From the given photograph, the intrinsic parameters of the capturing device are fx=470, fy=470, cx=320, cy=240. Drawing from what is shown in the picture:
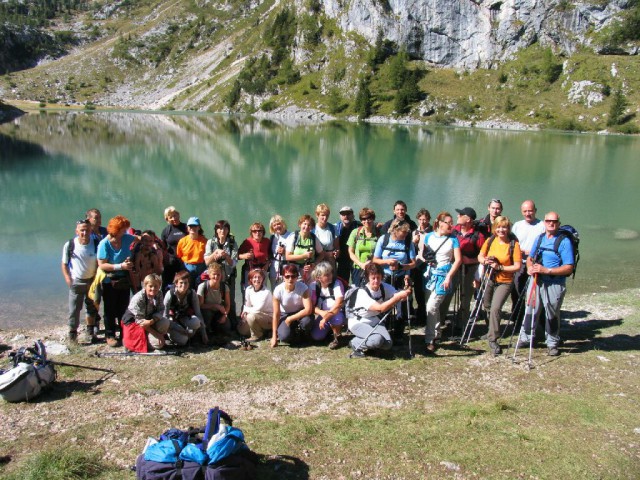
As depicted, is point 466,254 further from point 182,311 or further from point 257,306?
point 182,311

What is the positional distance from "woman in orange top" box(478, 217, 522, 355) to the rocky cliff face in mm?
139010

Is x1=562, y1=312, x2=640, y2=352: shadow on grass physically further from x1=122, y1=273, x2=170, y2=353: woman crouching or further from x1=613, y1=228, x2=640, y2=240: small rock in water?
x1=613, y1=228, x2=640, y2=240: small rock in water

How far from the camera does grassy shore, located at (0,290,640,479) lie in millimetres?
4688

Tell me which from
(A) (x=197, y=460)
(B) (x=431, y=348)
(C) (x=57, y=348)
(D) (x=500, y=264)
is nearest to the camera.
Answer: (A) (x=197, y=460)

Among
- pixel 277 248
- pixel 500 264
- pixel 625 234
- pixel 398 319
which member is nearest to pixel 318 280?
pixel 277 248

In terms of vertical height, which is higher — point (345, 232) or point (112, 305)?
point (345, 232)

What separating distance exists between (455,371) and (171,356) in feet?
14.7

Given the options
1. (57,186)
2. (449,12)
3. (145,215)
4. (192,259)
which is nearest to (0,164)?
(57,186)

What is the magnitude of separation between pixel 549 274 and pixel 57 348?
814 cm

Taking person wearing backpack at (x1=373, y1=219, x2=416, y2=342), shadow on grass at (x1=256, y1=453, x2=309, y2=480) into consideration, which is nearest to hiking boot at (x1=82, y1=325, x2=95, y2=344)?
shadow on grass at (x1=256, y1=453, x2=309, y2=480)

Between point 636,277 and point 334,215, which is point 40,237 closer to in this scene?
point 334,215

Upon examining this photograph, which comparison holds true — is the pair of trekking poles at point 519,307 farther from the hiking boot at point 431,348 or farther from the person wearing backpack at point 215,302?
the person wearing backpack at point 215,302

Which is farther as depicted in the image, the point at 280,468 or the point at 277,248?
the point at 277,248

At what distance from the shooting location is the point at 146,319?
760 centimetres
